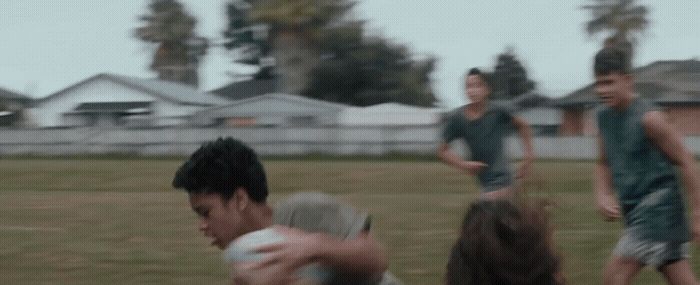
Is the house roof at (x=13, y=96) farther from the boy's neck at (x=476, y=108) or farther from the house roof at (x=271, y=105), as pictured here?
the boy's neck at (x=476, y=108)

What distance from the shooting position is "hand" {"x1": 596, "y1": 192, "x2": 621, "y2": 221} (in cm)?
654

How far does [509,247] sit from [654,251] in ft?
10.7

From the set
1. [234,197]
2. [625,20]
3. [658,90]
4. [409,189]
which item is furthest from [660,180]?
[625,20]

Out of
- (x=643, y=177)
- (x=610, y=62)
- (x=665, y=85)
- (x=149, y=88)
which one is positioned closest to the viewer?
(x=610, y=62)

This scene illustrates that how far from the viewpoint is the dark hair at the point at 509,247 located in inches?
124

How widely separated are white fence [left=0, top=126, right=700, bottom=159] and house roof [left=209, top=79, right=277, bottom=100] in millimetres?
44878

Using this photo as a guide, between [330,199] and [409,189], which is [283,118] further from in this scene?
[330,199]

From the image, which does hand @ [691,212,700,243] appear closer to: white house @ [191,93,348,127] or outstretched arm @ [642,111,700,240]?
outstretched arm @ [642,111,700,240]

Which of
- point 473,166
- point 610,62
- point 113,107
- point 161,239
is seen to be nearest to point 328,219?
point 610,62

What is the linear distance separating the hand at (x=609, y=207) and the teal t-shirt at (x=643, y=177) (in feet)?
0.72

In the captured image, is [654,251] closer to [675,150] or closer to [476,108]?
[675,150]

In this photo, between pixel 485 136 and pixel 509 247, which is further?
pixel 485 136

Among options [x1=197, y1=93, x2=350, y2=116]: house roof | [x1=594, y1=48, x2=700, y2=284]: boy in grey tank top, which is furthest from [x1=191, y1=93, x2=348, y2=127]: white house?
[x1=594, y1=48, x2=700, y2=284]: boy in grey tank top

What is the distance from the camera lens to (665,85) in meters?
58.9
